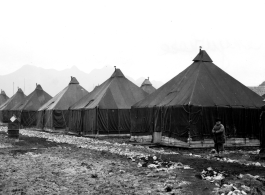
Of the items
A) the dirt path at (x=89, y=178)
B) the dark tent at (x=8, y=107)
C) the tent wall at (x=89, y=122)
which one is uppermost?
the dark tent at (x=8, y=107)

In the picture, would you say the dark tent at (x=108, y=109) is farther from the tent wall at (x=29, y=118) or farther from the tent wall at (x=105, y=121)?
the tent wall at (x=29, y=118)

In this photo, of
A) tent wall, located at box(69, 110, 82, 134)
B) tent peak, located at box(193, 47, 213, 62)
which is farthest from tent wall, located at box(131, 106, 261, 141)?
tent wall, located at box(69, 110, 82, 134)

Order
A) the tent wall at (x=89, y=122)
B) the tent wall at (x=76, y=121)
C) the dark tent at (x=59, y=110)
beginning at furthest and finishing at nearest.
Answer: the dark tent at (x=59, y=110) → the tent wall at (x=76, y=121) → the tent wall at (x=89, y=122)

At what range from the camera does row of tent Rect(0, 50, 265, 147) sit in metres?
21.3

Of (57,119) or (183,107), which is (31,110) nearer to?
(57,119)

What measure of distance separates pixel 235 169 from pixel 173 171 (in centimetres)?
195

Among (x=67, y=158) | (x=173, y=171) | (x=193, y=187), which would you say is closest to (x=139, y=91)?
(x=67, y=158)

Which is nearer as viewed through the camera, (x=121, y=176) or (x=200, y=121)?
(x=121, y=176)

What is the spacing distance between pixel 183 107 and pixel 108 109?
37.1 ft

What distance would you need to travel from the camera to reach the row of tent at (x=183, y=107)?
69.9ft

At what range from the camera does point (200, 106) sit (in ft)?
69.5

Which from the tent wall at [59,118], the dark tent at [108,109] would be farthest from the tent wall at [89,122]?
the tent wall at [59,118]

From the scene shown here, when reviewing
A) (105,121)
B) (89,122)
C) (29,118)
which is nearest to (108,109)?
(105,121)

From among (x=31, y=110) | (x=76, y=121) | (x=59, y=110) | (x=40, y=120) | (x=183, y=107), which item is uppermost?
(x=31, y=110)
